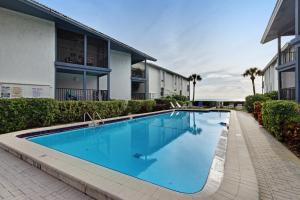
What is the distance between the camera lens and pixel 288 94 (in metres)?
13.1

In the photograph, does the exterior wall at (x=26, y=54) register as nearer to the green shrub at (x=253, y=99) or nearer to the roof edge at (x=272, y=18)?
the roof edge at (x=272, y=18)

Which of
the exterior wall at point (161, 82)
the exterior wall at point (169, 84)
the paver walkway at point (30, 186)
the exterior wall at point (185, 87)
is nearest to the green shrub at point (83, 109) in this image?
the paver walkway at point (30, 186)

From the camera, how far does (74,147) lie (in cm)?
724

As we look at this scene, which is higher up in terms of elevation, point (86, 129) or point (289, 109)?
point (289, 109)

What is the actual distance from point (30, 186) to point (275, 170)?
18.2ft

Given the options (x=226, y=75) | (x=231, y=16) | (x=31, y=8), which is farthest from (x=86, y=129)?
(x=226, y=75)

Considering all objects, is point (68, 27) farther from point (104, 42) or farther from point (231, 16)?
point (231, 16)

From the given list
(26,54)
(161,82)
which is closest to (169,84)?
(161,82)

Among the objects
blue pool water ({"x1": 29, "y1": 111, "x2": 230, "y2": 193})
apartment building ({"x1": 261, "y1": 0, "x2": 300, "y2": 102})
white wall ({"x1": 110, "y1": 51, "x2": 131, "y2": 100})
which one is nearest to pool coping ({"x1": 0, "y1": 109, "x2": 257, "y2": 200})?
blue pool water ({"x1": 29, "y1": 111, "x2": 230, "y2": 193})

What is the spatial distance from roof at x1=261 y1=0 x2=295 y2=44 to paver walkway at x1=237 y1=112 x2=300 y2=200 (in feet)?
30.5

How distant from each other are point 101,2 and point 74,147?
13.4 m

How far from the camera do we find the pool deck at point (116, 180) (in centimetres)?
302

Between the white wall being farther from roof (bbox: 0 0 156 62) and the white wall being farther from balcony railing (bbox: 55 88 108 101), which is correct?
roof (bbox: 0 0 156 62)

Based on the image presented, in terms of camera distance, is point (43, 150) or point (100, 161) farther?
point (100, 161)
